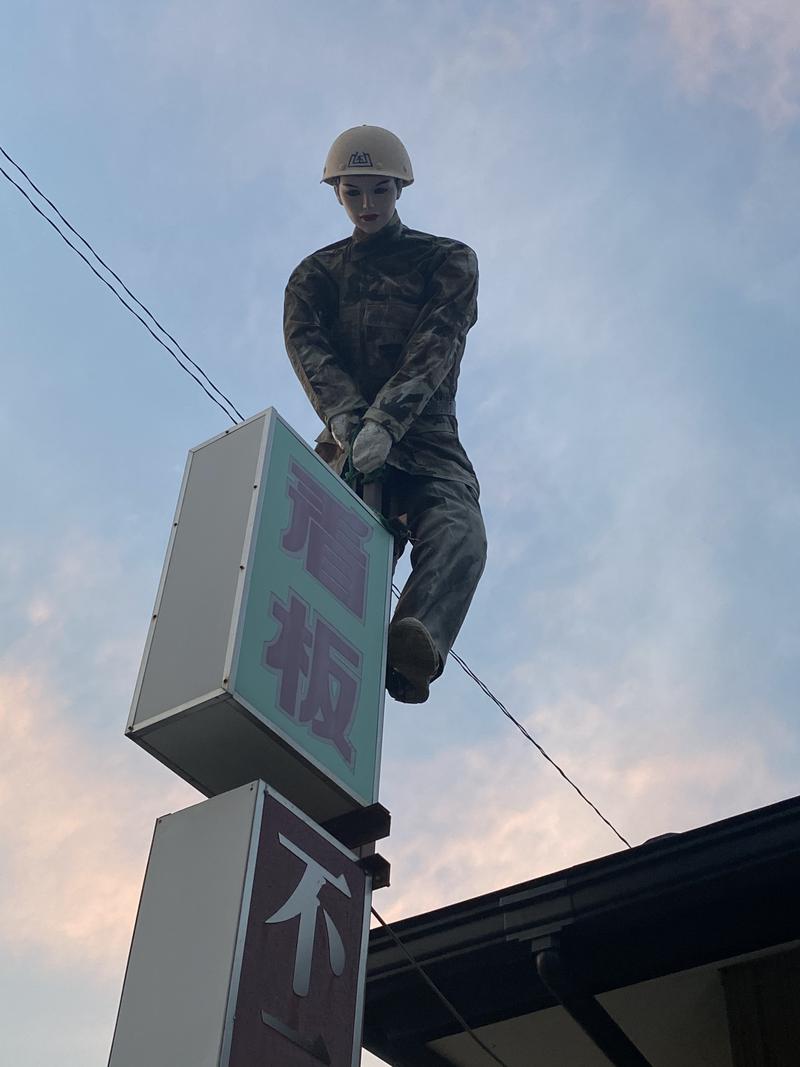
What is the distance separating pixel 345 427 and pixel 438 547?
2.81 feet

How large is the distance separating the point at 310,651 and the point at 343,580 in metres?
0.51

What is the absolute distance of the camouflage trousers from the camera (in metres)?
5.77

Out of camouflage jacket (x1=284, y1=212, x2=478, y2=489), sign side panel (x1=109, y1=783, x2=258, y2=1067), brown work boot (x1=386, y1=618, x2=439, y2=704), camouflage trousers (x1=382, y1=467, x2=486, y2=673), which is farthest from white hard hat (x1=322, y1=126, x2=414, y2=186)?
sign side panel (x1=109, y1=783, x2=258, y2=1067)

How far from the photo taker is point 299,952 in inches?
160

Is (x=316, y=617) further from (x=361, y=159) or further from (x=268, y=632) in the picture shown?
(x=361, y=159)

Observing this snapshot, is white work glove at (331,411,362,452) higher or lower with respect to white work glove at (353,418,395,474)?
higher

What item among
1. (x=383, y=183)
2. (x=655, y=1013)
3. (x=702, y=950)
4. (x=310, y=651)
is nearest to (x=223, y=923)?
(x=310, y=651)

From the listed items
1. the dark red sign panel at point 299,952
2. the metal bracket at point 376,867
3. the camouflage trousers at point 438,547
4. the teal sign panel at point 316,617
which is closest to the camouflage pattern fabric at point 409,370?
the camouflage trousers at point 438,547

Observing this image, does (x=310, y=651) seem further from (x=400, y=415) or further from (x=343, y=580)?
(x=400, y=415)

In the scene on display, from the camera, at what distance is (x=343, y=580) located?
524cm

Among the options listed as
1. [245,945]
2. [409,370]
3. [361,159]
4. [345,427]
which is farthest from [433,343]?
[245,945]

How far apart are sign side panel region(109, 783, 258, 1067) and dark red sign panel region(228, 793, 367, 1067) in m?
0.06

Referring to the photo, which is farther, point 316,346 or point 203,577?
point 316,346

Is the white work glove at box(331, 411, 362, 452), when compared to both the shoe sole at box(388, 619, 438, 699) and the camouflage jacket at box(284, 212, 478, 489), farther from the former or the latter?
the shoe sole at box(388, 619, 438, 699)
